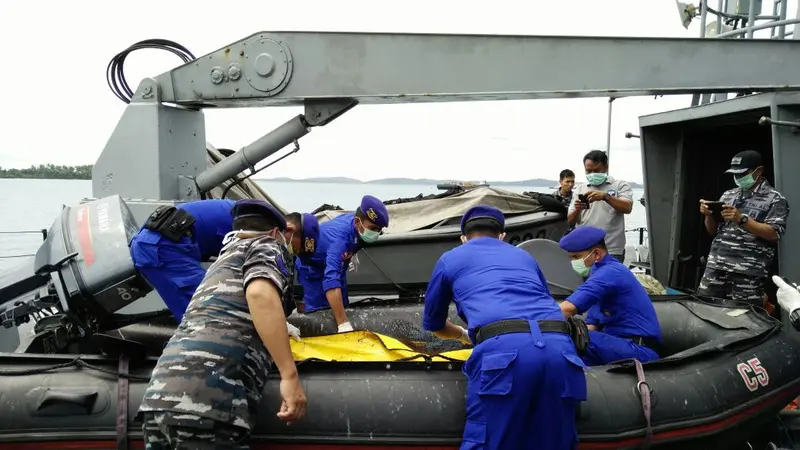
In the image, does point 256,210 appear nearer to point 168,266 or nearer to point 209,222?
point 168,266

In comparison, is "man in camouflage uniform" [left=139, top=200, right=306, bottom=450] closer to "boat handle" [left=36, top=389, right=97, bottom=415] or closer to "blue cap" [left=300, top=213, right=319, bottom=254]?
"boat handle" [left=36, top=389, right=97, bottom=415]

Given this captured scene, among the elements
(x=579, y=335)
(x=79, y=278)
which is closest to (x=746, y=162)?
(x=579, y=335)

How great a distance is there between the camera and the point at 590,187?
16.5ft

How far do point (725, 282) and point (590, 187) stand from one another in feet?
4.16

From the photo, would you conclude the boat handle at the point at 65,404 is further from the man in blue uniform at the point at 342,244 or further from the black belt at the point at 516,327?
the black belt at the point at 516,327

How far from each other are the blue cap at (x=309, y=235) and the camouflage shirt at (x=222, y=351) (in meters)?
1.77

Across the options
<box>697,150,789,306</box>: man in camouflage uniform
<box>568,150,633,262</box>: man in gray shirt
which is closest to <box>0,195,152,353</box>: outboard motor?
<box>568,150,633,262</box>: man in gray shirt

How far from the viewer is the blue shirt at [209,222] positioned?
11.1ft

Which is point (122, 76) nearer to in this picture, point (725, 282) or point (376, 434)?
point (376, 434)

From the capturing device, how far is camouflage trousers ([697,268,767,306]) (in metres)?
4.18

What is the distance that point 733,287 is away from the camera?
14.0ft

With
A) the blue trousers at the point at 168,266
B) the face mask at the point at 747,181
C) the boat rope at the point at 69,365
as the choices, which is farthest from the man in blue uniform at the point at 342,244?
the face mask at the point at 747,181

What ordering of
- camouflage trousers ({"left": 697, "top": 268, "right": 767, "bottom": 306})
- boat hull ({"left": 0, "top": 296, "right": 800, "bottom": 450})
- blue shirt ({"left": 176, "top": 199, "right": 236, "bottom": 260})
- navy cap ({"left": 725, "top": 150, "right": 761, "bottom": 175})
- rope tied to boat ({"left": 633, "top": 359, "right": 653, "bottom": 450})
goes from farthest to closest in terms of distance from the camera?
1. camouflage trousers ({"left": 697, "top": 268, "right": 767, "bottom": 306})
2. navy cap ({"left": 725, "top": 150, "right": 761, "bottom": 175})
3. blue shirt ({"left": 176, "top": 199, "right": 236, "bottom": 260})
4. rope tied to boat ({"left": 633, "top": 359, "right": 653, "bottom": 450})
5. boat hull ({"left": 0, "top": 296, "right": 800, "bottom": 450})

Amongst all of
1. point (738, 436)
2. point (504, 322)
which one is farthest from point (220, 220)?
point (738, 436)
